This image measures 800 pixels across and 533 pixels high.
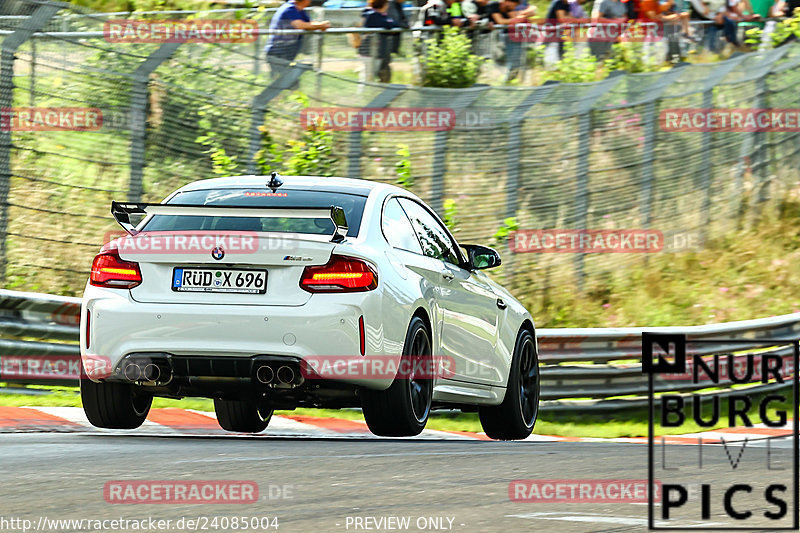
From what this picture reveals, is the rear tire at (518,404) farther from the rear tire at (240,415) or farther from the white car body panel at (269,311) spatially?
the white car body panel at (269,311)

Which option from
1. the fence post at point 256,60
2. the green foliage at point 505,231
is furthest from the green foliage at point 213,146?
the green foliage at point 505,231

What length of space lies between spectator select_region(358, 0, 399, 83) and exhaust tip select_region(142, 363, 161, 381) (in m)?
9.03

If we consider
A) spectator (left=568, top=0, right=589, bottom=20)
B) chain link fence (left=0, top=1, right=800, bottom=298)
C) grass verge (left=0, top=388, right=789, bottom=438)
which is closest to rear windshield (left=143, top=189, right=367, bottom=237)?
grass verge (left=0, top=388, right=789, bottom=438)

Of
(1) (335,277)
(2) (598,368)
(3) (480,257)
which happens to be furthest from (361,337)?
(2) (598,368)

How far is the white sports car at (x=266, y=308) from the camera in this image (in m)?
7.94

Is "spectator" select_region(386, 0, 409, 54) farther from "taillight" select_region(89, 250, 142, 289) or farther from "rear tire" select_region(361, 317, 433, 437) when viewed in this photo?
"taillight" select_region(89, 250, 142, 289)

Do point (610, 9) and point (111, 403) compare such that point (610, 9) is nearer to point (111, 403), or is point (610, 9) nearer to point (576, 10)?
point (576, 10)

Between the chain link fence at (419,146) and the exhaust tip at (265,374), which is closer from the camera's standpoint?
the exhaust tip at (265,374)

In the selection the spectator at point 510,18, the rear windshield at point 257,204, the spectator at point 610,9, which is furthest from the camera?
the spectator at point 610,9

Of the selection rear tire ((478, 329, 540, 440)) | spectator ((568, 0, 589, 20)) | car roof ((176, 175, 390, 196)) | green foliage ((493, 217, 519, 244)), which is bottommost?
green foliage ((493, 217, 519, 244))

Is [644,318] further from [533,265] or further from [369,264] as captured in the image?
[369,264]

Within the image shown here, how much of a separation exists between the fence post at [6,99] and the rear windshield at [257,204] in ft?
18.1

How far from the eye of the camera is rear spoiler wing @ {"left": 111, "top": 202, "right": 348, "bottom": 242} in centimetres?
784

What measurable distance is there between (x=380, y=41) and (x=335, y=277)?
31.1 ft
